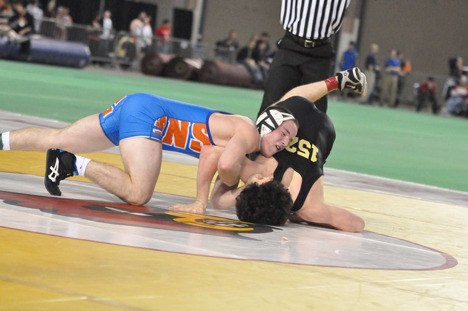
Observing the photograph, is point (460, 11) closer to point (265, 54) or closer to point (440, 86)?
point (440, 86)

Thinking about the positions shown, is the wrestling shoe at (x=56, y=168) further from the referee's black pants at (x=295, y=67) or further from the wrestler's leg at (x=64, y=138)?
the referee's black pants at (x=295, y=67)

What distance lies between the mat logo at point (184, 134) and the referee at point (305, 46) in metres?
1.69

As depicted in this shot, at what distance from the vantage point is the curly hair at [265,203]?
290 inches

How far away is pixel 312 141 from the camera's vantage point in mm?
8141

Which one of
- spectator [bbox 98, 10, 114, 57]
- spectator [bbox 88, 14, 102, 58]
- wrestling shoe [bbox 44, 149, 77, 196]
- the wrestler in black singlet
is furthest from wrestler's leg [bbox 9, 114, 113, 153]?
spectator [bbox 98, 10, 114, 57]

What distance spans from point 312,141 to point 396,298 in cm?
277

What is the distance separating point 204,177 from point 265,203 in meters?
0.65

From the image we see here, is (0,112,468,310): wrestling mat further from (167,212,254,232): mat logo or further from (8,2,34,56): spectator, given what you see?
(8,2,34,56): spectator

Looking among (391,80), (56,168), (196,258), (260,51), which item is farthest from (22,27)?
(196,258)

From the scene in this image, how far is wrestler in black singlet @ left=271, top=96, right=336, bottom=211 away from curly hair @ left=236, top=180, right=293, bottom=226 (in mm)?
372

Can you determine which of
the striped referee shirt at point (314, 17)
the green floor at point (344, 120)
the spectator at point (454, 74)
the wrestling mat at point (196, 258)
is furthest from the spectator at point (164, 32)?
the wrestling mat at point (196, 258)

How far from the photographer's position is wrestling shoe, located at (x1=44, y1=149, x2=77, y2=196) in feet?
25.2

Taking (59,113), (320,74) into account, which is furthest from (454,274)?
(59,113)

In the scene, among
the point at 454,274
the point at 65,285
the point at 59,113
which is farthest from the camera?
the point at 59,113
